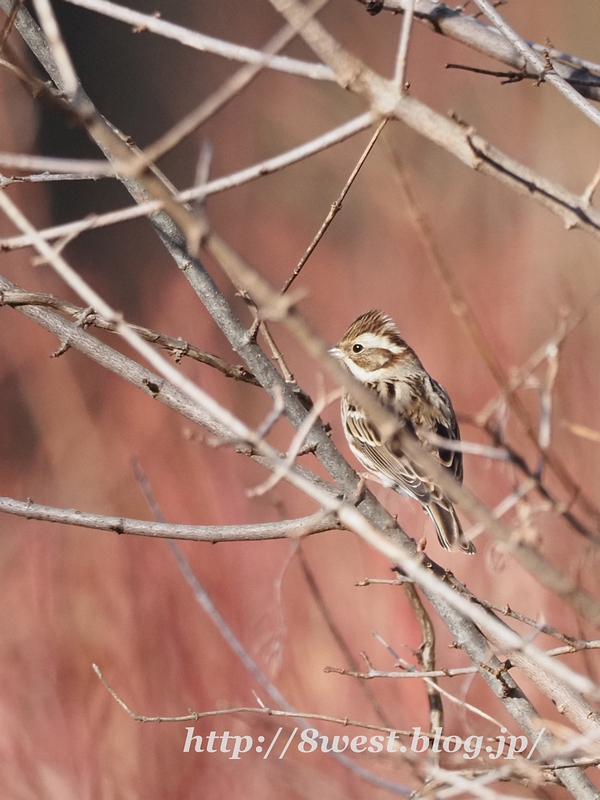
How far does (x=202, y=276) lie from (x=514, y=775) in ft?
3.25

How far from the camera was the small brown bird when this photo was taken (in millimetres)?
2654

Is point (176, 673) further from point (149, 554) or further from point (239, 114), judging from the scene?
point (239, 114)

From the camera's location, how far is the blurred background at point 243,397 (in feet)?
11.0

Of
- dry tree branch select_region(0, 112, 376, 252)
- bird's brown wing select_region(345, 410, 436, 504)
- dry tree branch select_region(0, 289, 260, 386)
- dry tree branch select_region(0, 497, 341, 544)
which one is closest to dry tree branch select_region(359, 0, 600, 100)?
dry tree branch select_region(0, 289, 260, 386)

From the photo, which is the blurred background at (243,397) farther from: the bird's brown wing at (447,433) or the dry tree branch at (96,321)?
the dry tree branch at (96,321)

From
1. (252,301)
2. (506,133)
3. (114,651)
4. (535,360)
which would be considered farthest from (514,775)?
(506,133)

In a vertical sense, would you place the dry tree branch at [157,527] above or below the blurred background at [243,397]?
below

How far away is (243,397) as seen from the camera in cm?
436

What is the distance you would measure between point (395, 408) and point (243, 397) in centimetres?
170

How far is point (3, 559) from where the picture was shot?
3.84 metres

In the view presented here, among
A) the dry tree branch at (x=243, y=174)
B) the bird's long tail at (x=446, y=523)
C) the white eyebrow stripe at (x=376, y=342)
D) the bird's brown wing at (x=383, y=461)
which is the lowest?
the dry tree branch at (x=243, y=174)

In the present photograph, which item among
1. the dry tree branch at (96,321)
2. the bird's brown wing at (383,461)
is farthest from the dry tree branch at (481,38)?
the bird's brown wing at (383,461)

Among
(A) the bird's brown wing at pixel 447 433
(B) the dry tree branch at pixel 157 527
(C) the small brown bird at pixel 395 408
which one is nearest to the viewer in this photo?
(B) the dry tree branch at pixel 157 527

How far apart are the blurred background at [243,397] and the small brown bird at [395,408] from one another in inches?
6.1
